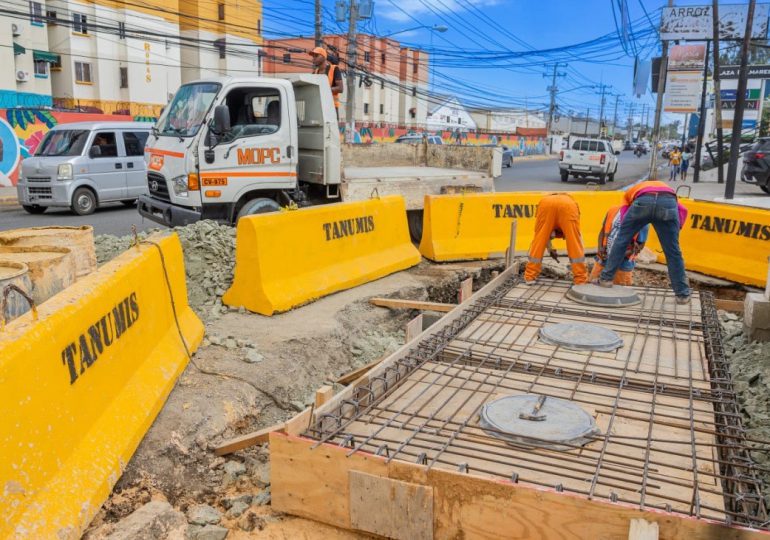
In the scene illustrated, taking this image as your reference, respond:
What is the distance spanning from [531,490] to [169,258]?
12.8ft

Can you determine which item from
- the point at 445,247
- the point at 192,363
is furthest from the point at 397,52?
the point at 192,363

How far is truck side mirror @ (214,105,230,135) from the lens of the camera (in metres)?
8.58

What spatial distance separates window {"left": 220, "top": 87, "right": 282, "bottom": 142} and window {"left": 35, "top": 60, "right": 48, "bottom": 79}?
3329 cm

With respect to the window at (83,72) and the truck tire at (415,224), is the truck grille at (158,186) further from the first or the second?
the window at (83,72)

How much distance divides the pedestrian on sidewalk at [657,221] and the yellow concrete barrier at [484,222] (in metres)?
2.55

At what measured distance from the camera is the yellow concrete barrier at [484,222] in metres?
10.1

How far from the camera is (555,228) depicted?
325 inches

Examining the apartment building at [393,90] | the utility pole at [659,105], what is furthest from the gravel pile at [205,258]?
the apartment building at [393,90]

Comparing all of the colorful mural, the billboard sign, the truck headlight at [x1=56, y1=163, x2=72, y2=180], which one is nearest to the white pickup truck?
the billboard sign

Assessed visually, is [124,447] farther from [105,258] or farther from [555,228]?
[555,228]

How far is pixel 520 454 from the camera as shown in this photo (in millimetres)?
3875

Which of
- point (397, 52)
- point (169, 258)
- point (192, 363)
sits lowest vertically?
point (192, 363)

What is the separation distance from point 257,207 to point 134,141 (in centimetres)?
860

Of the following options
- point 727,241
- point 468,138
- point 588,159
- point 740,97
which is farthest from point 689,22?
point 468,138
